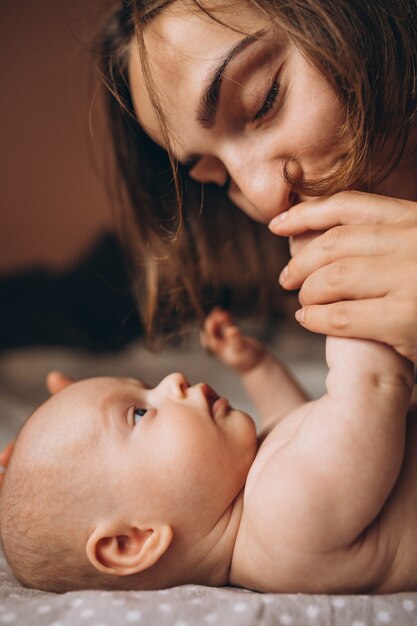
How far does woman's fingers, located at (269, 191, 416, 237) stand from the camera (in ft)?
2.67

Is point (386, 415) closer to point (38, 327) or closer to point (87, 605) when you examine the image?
point (87, 605)

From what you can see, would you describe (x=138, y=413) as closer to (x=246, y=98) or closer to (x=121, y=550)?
(x=121, y=550)

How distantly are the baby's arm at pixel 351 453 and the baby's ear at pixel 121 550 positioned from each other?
0.49 ft

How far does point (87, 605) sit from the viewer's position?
0.73m

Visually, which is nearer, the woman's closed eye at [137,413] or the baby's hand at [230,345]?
the woman's closed eye at [137,413]

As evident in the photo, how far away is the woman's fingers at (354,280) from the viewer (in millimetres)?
774

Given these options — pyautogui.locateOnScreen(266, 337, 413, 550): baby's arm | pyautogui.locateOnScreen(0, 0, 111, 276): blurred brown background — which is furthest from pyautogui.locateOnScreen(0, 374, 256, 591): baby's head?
pyautogui.locateOnScreen(0, 0, 111, 276): blurred brown background

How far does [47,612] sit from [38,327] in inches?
42.2

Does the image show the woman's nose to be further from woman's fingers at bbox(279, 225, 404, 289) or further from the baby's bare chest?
the baby's bare chest

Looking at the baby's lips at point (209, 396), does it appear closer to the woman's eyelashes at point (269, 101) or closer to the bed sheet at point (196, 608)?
the bed sheet at point (196, 608)

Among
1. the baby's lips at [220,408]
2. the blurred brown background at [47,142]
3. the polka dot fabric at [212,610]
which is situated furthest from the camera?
the blurred brown background at [47,142]

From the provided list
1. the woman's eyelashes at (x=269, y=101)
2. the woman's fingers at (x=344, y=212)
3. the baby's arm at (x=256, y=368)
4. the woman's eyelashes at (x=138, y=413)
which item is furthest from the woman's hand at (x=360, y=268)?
the baby's arm at (x=256, y=368)

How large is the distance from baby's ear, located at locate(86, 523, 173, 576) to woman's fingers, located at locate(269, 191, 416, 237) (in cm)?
41

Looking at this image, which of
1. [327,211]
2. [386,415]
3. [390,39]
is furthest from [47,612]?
[390,39]
